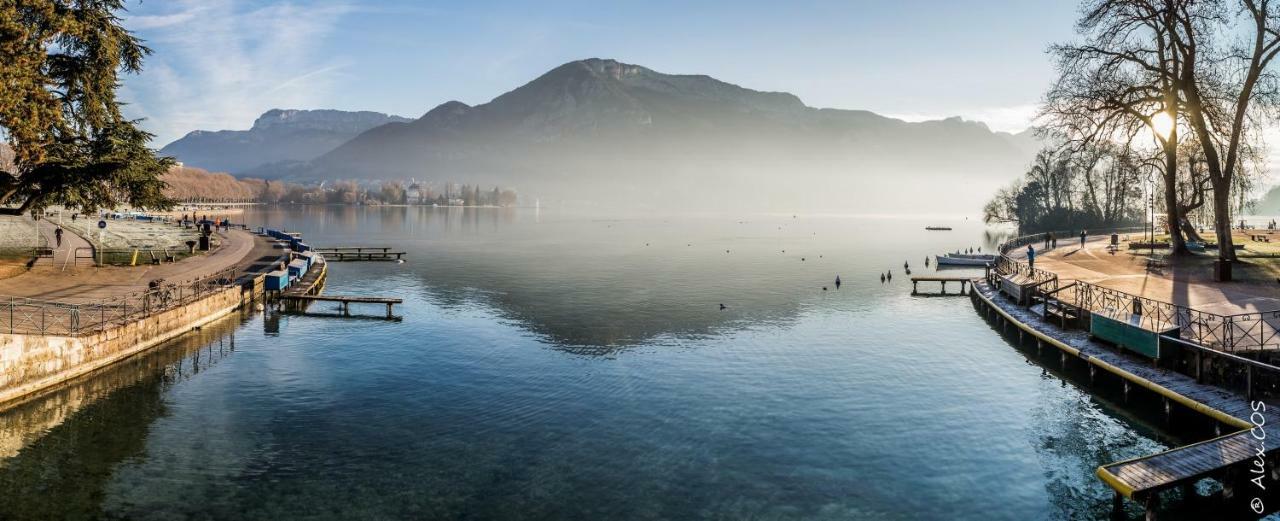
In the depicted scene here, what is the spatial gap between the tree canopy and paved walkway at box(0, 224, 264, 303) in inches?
209

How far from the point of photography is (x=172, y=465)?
24266 mm

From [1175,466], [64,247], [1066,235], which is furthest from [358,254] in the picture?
[1066,235]

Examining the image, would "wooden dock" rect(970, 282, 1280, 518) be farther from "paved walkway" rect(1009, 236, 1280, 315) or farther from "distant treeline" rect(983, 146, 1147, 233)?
"distant treeline" rect(983, 146, 1147, 233)

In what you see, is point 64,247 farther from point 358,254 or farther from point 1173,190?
point 1173,190

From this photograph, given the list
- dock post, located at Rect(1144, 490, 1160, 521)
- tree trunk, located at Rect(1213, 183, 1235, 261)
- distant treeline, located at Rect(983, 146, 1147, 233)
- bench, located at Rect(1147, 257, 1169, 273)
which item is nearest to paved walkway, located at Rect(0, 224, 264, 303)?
dock post, located at Rect(1144, 490, 1160, 521)

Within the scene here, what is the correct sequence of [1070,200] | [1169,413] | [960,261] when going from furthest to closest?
[1070,200]
[960,261]
[1169,413]

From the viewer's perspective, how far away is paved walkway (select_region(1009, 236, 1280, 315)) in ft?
129

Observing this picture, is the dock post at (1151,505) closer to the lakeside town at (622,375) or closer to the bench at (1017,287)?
the lakeside town at (622,375)

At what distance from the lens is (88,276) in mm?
50719

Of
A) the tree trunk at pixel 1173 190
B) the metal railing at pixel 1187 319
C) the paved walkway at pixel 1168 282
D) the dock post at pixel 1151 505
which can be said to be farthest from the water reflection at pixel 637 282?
the dock post at pixel 1151 505

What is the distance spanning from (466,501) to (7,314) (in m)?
31.4

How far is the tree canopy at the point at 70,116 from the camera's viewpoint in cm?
3759

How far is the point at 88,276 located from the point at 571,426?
44765 mm

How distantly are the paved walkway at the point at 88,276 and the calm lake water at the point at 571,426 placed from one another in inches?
303
